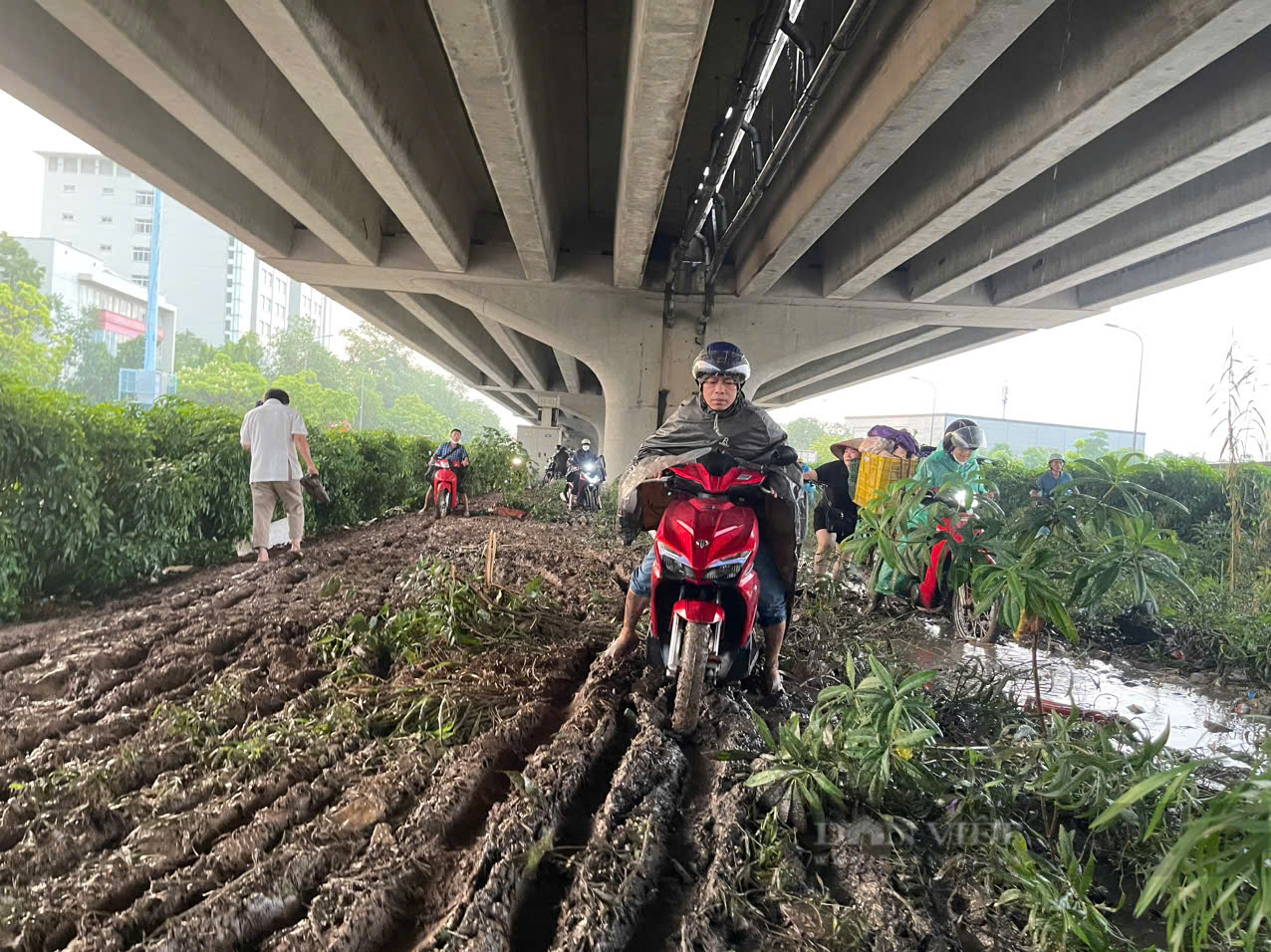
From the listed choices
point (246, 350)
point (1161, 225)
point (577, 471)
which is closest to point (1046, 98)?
point (1161, 225)

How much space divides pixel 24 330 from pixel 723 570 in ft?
123

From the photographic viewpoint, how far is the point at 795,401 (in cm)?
3222

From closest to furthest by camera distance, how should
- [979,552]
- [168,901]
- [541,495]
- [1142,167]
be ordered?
[168,901] < [979,552] < [1142,167] < [541,495]

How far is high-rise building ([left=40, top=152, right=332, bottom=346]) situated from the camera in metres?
72.5

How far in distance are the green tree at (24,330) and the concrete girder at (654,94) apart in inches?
1232

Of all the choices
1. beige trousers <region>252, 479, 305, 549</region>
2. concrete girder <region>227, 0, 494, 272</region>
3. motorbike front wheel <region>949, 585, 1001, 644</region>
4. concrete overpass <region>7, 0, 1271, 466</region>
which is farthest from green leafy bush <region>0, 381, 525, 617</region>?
motorbike front wheel <region>949, 585, 1001, 644</region>

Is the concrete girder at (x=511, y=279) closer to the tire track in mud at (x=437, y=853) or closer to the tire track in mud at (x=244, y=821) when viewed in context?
the tire track in mud at (x=244, y=821)

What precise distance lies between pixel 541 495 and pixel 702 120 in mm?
8938

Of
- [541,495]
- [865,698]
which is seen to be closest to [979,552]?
[865,698]

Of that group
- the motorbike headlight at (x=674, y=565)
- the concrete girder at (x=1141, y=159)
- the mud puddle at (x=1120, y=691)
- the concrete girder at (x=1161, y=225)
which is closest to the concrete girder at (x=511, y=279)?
the concrete girder at (x=1161, y=225)

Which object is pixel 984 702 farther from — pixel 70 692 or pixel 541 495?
pixel 541 495

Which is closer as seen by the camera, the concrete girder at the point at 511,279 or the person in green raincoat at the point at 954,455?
the person in green raincoat at the point at 954,455

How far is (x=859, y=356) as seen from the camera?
709 inches

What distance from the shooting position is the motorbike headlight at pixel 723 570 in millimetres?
3338
